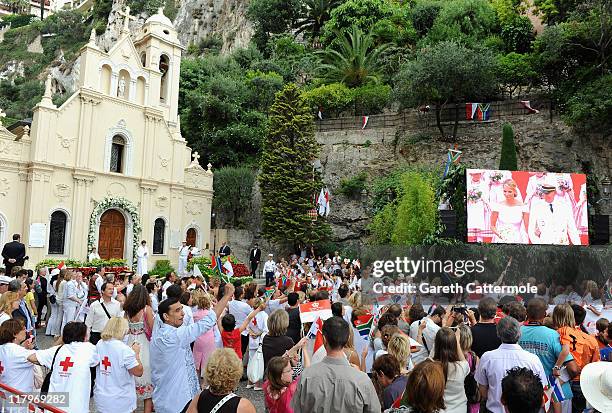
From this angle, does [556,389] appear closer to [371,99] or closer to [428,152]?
[428,152]

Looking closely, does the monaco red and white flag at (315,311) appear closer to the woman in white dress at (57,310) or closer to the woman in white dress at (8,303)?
the woman in white dress at (8,303)

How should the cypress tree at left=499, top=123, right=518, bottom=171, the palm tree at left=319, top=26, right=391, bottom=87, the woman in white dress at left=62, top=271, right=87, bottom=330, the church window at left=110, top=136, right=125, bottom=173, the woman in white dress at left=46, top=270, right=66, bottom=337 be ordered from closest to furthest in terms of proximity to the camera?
the woman in white dress at left=62, top=271, right=87, bottom=330 → the woman in white dress at left=46, top=270, right=66, bottom=337 → the cypress tree at left=499, top=123, right=518, bottom=171 → the church window at left=110, top=136, right=125, bottom=173 → the palm tree at left=319, top=26, right=391, bottom=87

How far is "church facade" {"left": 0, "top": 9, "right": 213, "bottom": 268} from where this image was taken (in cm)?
2122

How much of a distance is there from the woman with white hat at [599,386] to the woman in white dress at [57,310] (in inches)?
419

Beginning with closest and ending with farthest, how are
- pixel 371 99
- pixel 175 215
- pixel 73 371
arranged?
pixel 73 371
pixel 175 215
pixel 371 99

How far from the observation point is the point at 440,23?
3419cm

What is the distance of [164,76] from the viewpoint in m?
28.4

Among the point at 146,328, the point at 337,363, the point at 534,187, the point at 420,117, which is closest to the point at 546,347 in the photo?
the point at 337,363

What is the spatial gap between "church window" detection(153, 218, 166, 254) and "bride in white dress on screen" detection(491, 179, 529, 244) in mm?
18302

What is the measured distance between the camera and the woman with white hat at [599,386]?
121 inches

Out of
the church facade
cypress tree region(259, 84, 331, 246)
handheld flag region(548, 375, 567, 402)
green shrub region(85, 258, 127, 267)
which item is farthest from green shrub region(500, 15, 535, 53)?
handheld flag region(548, 375, 567, 402)

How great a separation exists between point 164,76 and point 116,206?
9.75m

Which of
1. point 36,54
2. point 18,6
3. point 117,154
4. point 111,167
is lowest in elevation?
point 111,167

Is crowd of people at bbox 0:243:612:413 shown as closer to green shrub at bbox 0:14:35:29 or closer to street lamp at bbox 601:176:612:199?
street lamp at bbox 601:176:612:199
